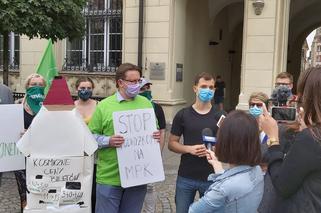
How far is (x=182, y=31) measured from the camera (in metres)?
13.2

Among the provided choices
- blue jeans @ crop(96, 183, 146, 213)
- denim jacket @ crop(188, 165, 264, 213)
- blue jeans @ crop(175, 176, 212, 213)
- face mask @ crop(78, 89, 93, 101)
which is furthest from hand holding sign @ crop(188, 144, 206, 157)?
face mask @ crop(78, 89, 93, 101)

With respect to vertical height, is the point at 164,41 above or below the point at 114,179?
above

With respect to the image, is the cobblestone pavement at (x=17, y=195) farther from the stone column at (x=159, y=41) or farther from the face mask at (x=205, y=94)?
the stone column at (x=159, y=41)

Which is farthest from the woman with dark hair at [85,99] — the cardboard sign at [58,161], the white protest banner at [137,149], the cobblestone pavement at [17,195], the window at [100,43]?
the window at [100,43]

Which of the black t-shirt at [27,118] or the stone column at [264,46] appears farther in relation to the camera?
the stone column at [264,46]

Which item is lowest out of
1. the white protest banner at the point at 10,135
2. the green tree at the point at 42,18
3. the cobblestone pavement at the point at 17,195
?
the cobblestone pavement at the point at 17,195

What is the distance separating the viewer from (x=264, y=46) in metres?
11.5

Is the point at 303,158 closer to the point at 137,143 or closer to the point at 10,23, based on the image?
the point at 137,143

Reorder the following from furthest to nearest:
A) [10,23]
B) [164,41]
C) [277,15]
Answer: [164,41] → [277,15] → [10,23]

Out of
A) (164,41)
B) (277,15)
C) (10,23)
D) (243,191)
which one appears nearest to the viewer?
(243,191)

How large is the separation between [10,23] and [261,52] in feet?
21.0

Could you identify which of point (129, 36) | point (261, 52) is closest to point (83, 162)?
point (261, 52)

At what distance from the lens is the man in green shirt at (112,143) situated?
362cm

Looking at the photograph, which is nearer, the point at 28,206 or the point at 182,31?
the point at 28,206
